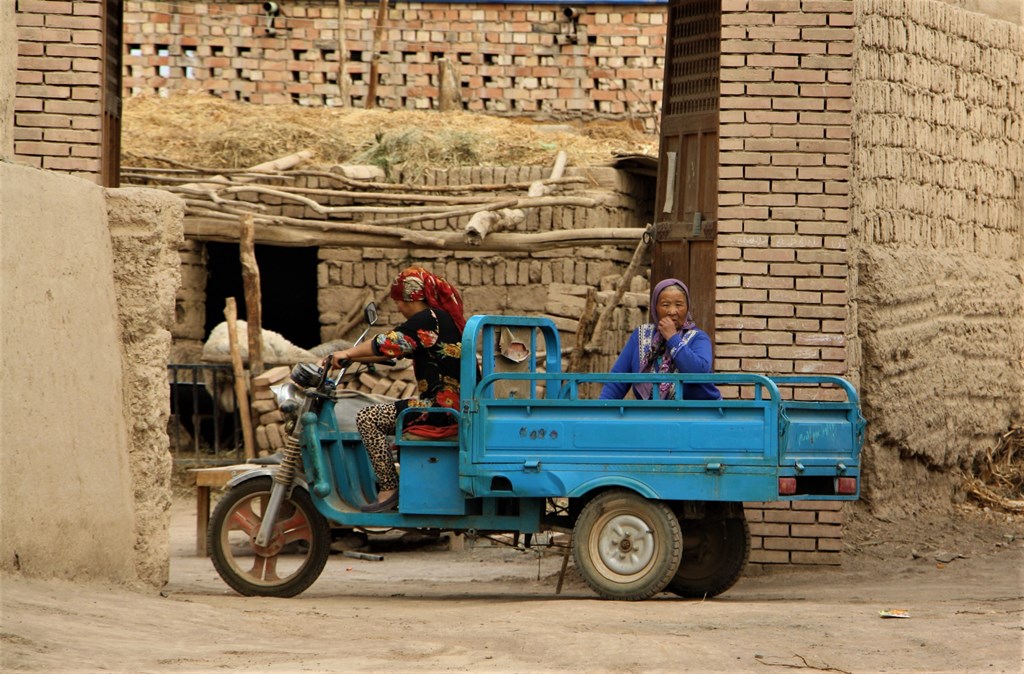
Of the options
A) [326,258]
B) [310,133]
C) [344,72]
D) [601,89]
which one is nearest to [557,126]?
[601,89]

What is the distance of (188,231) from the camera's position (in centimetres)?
1266

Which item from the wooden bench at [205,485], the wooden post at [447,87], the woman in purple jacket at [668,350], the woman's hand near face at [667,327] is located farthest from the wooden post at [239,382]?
the wooden post at [447,87]

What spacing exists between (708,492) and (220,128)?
9991 mm

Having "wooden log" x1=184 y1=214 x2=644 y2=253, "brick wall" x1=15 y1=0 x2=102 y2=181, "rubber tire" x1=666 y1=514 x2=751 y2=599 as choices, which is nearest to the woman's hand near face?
"rubber tire" x1=666 y1=514 x2=751 y2=599

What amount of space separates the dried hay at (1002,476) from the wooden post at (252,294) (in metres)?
5.50

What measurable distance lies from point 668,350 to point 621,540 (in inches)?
36.9

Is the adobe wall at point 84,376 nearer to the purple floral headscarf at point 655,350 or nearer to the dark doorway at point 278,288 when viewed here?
the purple floral headscarf at point 655,350

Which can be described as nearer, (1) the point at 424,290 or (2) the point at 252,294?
(1) the point at 424,290

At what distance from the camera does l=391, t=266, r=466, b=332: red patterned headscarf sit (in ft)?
22.4

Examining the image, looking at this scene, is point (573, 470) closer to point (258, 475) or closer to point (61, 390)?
point (258, 475)

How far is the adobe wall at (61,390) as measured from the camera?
531cm

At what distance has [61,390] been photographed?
5.68 meters

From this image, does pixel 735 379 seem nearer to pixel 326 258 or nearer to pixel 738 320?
pixel 738 320

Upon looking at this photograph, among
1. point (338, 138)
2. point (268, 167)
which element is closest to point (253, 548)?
point (268, 167)
